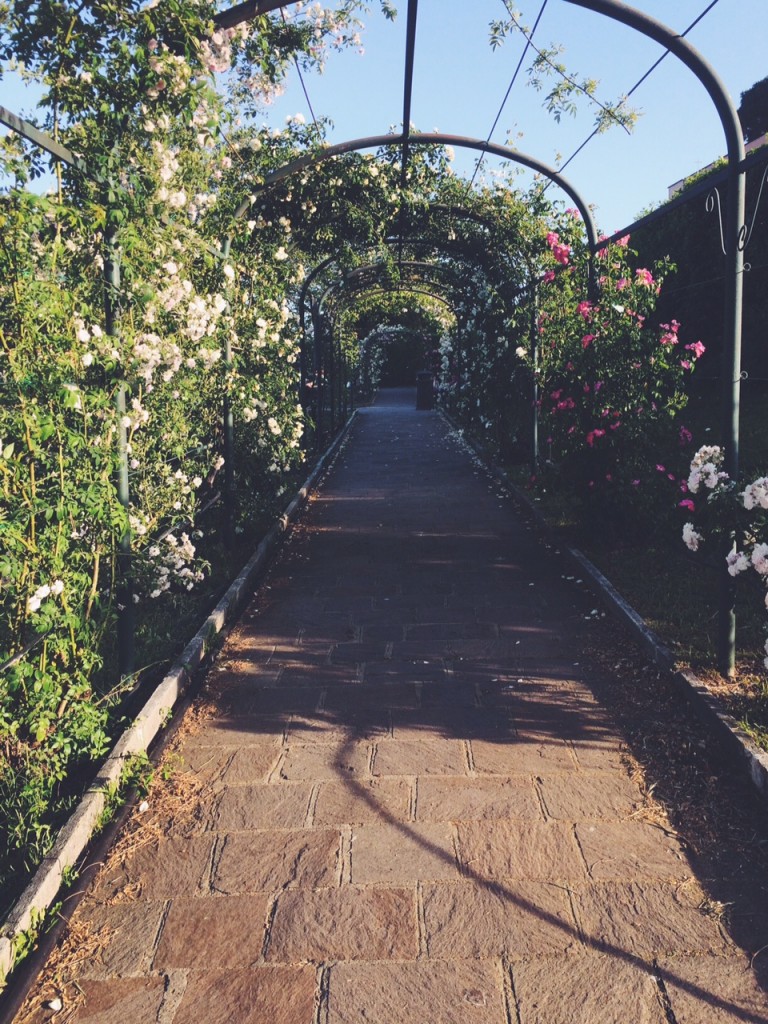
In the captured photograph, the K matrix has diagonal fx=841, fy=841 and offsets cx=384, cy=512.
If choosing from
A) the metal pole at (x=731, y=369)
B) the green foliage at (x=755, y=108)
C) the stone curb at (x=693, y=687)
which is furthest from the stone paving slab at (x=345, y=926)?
the green foliage at (x=755, y=108)

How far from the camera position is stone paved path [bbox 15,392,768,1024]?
2.23m

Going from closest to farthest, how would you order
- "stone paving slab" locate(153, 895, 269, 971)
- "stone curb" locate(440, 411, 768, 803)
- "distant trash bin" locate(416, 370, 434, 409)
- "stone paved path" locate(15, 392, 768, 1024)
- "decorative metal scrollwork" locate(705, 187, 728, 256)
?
"stone paved path" locate(15, 392, 768, 1024) → "stone paving slab" locate(153, 895, 269, 971) → "stone curb" locate(440, 411, 768, 803) → "decorative metal scrollwork" locate(705, 187, 728, 256) → "distant trash bin" locate(416, 370, 434, 409)

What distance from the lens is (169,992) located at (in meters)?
2.26

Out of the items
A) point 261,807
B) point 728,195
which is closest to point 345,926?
point 261,807

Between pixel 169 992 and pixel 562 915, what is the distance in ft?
3.77

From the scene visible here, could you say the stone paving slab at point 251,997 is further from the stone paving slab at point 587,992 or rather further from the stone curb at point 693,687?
the stone curb at point 693,687

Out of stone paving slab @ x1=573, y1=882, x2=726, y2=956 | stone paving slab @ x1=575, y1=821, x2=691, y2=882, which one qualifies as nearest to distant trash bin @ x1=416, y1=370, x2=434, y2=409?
stone paving slab @ x1=575, y1=821, x2=691, y2=882

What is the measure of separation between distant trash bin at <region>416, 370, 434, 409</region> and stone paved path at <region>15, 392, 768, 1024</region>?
74.9 ft

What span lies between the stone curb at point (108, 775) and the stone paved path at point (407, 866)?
146 millimetres

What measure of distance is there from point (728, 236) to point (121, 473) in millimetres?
3050

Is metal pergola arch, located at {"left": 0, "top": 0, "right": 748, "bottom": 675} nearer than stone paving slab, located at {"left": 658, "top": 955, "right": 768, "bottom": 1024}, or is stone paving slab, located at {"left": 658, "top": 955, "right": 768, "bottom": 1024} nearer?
→ stone paving slab, located at {"left": 658, "top": 955, "right": 768, "bottom": 1024}

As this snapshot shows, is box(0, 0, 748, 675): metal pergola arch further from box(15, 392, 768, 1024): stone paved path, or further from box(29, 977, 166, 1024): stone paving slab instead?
box(29, 977, 166, 1024): stone paving slab

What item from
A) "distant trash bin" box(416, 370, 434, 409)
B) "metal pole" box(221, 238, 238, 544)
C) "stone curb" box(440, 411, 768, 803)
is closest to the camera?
"stone curb" box(440, 411, 768, 803)

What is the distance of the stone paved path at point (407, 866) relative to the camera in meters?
2.23
